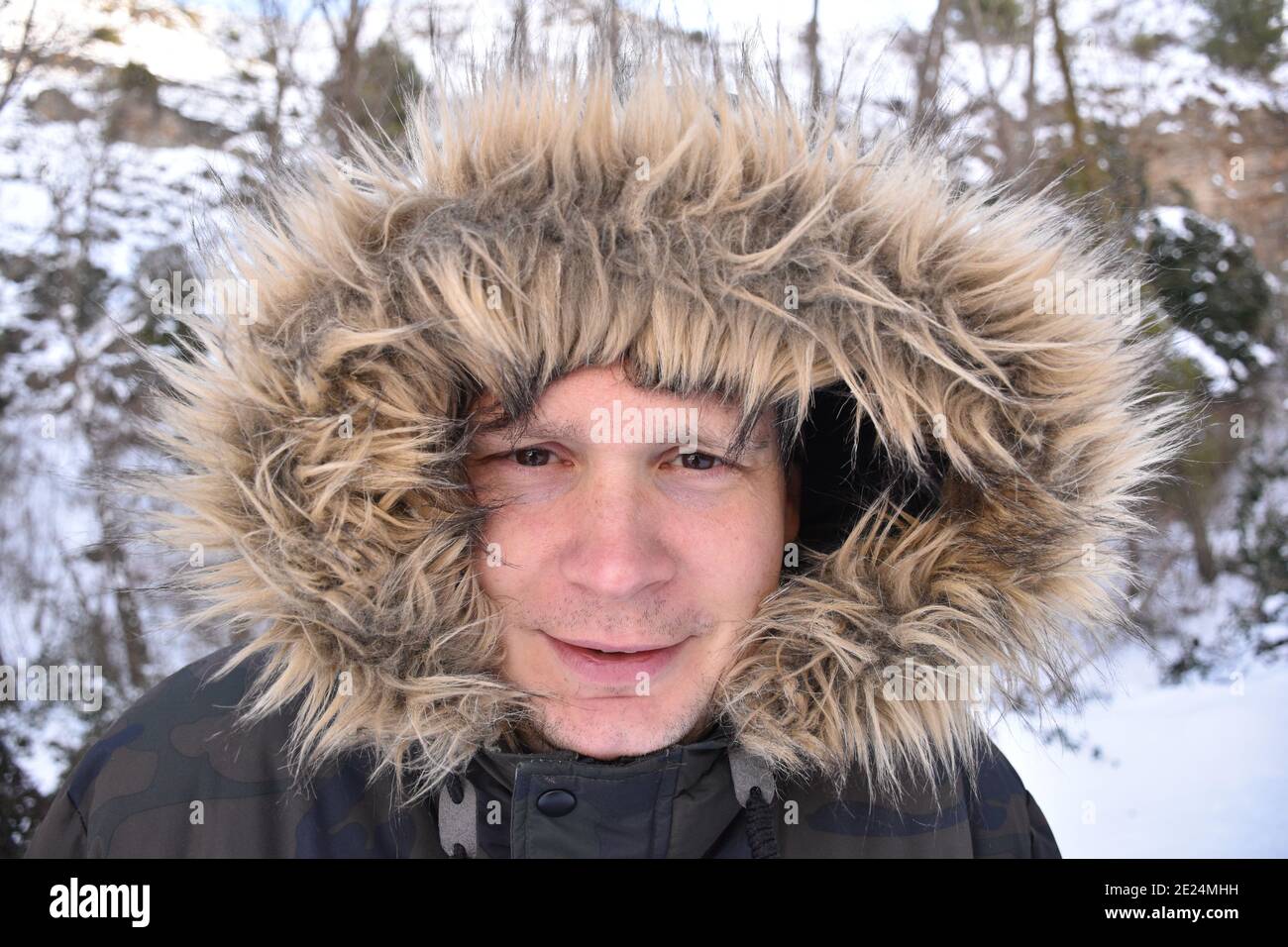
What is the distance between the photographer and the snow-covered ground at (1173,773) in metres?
4.42

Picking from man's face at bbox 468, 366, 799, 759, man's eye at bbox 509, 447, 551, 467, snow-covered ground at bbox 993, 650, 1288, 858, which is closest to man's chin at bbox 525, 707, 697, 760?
man's face at bbox 468, 366, 799, 759

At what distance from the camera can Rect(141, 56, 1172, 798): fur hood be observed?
1.40 m

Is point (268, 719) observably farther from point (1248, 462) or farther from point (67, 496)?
point (1248, 462)

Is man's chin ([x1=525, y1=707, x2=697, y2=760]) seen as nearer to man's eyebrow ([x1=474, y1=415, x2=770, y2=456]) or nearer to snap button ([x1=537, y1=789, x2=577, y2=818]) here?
snap button ([x1=537, y1=789, x2=577, y2=818])

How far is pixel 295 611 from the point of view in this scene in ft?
4.55

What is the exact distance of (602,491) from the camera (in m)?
1.44

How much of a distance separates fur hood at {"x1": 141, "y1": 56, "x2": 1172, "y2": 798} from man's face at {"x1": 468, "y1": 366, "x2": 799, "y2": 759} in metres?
0.05

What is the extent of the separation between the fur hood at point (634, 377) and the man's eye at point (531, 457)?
11cm

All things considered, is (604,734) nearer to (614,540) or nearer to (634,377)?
(614,540)

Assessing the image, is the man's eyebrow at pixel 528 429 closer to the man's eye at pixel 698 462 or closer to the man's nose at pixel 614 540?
the man's nose at pixel 614 540

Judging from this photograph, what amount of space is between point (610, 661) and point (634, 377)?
0.50m

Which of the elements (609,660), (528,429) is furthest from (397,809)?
(528,429)

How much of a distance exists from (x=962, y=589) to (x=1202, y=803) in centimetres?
459
